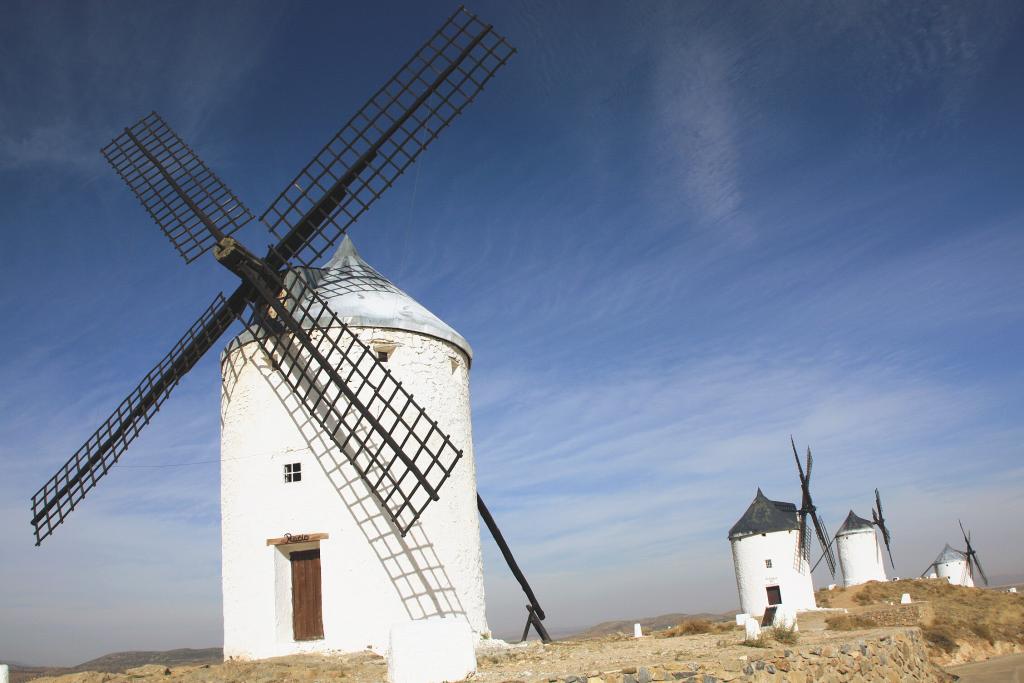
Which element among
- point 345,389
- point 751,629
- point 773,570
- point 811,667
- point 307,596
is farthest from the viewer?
point 773,570

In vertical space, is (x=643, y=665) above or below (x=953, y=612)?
above

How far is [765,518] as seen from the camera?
23109mm

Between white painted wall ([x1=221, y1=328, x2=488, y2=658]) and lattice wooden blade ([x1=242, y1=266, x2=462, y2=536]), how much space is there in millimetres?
218

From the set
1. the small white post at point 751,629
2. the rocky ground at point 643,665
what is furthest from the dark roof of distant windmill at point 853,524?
the small white post at point 751,629

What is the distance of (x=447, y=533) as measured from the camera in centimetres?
1151

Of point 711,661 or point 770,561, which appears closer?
point 711,661

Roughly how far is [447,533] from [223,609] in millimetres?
3297

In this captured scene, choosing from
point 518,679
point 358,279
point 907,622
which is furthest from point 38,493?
point 907,622

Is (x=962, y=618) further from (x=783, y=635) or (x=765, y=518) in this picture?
(x=783, y=635)

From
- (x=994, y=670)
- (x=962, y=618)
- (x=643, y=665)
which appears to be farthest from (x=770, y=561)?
(x=643, y=665)

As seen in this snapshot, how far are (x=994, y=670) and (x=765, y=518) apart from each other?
1002 centimetres

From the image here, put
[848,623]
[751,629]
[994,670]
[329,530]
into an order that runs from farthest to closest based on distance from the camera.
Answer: [848,623] < [994,670] < [329,530] < [751,629]

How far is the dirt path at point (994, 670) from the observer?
1208 centimetres

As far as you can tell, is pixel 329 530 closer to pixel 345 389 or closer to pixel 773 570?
pixel 345 389
